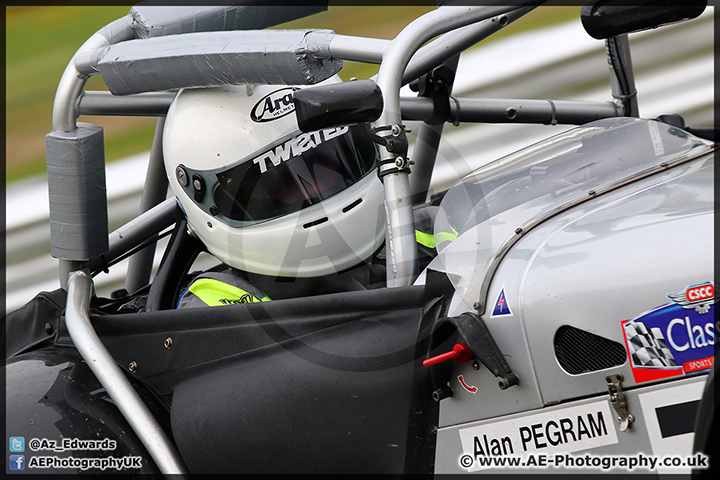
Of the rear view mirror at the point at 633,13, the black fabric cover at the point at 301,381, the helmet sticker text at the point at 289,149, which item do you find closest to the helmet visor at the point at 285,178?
the helmet sticker text at the point at 289,149

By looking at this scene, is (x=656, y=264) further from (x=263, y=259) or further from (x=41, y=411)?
(x=41, y=411)

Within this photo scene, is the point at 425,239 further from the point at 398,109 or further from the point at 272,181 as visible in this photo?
the point at 398,109

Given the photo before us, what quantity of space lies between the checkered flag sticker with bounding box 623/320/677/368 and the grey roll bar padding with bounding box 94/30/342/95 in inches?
26.7

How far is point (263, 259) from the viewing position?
1.59 metres

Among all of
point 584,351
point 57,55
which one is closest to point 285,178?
point 584,351

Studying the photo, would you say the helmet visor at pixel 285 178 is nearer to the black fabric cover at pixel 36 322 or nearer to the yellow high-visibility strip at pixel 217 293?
the yellow high-visibility strip at pixel 217 293

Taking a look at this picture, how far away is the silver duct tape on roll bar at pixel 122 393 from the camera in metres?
1.27

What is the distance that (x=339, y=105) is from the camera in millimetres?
1061

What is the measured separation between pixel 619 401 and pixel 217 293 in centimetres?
92

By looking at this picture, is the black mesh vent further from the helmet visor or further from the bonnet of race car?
the helmet visor

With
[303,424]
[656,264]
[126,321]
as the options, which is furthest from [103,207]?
[656,264]

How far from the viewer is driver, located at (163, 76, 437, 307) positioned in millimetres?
1539

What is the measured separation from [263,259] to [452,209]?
495mm

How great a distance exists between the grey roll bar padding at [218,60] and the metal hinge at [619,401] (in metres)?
0.70
